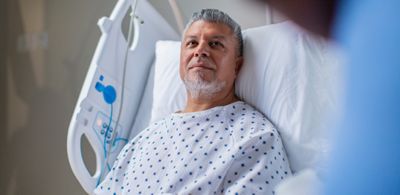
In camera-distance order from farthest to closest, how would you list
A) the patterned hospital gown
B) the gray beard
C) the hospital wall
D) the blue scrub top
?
the hospital wall < the gray beard < the patterned hospital gown < the blue scrub top

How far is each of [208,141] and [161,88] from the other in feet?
1.37

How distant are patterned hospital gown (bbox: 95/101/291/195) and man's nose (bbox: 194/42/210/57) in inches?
7.8

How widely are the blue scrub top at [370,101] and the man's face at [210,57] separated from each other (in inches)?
40.7

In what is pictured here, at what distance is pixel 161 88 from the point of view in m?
1.62

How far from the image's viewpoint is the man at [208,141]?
1166 mm

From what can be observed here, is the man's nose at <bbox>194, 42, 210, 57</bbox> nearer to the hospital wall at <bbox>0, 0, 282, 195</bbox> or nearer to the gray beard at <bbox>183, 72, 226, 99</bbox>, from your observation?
the gray beard at <bbox>183, 72, 226, 99</bbox>

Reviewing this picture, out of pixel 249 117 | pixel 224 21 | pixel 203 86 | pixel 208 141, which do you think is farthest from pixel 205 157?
pixel 224 21

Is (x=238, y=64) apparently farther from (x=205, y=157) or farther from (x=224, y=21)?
(x=205, y=157)

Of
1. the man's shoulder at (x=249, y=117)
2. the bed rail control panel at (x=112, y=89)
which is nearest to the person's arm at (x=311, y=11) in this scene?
the man's shoulder at (x=249, y=117)

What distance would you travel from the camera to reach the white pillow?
1.27 m

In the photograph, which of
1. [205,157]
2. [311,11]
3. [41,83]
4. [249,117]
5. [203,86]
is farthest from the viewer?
[41,83]

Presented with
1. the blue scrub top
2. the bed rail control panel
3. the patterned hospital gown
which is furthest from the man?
the blue scrub top

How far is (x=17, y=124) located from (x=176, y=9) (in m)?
1.09

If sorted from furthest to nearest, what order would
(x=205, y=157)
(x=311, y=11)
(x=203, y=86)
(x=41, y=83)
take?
(x=41, y=83), (x=203, y=86), (x=205, y=157), (x=311, y=11)
